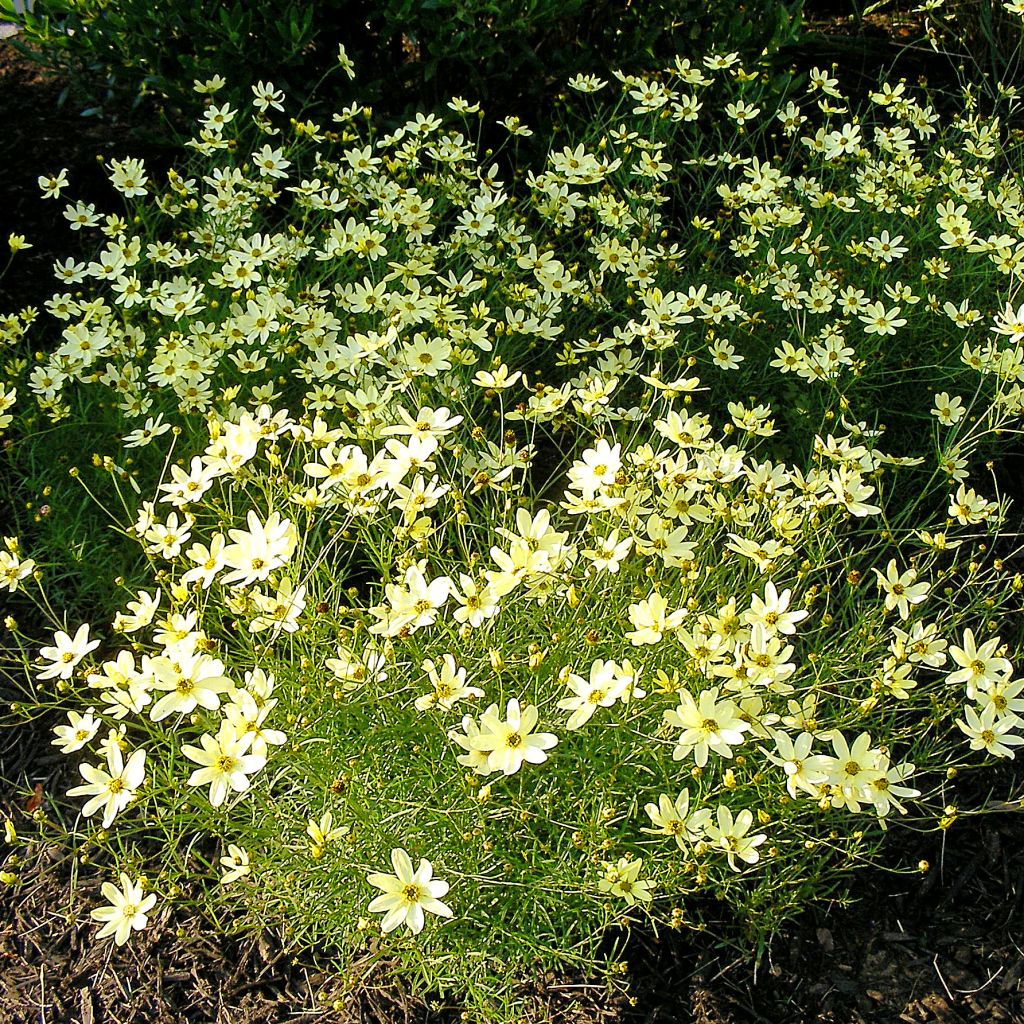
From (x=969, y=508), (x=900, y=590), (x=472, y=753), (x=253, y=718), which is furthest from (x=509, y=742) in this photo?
(x=969, y=508)

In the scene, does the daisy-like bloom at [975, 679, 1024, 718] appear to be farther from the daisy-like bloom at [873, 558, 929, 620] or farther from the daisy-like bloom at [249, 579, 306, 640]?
the daisy-like bloom at [249, 579, 306, 640]

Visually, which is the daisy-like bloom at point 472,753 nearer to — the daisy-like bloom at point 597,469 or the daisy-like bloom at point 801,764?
the daisy-like bloom at point 801,764

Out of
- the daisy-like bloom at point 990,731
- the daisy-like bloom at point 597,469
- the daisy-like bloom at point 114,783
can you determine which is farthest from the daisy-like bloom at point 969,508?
the daisy-like bloom at point 114,783

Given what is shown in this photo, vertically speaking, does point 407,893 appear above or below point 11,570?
below

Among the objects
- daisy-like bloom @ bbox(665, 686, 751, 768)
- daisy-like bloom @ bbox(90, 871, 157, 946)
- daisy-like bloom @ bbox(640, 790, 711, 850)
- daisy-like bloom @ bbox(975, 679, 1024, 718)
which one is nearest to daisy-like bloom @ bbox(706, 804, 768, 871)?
daisy-like bloom @ bbox(640, 790, 711, 850)

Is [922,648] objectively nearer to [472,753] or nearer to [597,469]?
[597,469]

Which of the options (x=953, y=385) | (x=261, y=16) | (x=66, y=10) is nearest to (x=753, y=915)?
(x=953, y=385)

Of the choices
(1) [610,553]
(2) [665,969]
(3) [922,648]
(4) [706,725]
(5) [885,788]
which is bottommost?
(2) [665,969]
